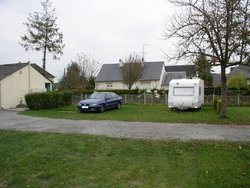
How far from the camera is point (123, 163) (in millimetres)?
9281

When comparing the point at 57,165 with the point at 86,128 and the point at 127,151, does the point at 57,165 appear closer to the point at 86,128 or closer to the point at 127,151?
the point at 127,151

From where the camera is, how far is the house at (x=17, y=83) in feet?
100.0

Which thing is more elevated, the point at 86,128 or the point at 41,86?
the point at 41,86

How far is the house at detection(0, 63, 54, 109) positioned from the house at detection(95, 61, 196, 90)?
25909mm

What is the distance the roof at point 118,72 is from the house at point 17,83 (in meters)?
26.3

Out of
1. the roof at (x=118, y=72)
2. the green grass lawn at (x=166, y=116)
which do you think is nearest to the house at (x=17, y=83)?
the green grass lawn at (x=166, y=116)

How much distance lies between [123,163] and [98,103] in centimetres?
1502

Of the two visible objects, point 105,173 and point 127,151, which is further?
point 127,151

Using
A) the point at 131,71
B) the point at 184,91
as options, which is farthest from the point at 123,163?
the point at 131,71

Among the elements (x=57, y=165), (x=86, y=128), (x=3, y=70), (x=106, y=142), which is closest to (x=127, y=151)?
(x=106, y=142)

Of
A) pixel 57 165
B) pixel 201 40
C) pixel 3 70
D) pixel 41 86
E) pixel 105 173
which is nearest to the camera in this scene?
pixel 105 173

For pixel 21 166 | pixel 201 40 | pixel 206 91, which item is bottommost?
pixel 21 166

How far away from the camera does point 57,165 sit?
9539 mm

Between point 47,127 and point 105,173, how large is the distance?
26.0 ft
